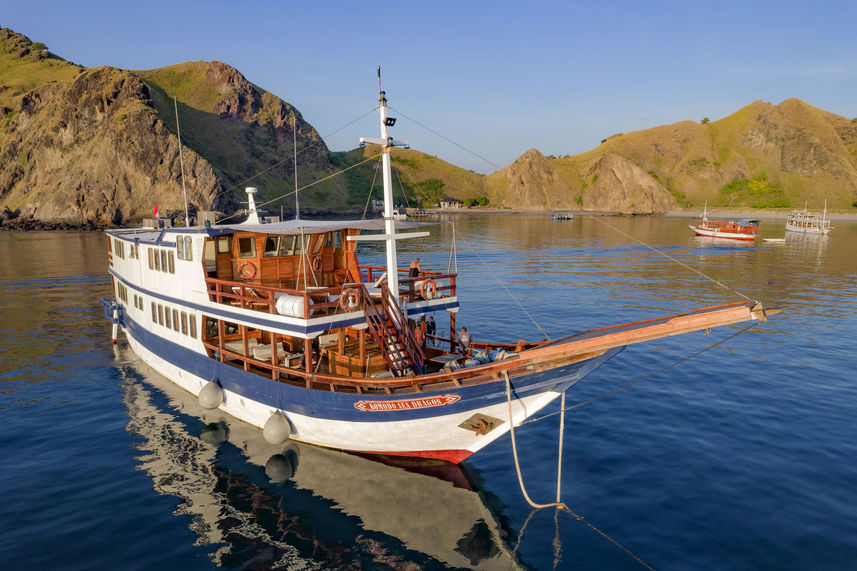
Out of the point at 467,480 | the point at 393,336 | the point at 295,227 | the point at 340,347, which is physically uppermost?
the point at 295,227

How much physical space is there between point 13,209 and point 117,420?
481 ft

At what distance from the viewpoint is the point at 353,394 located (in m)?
13.0

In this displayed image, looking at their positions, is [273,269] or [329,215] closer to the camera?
[273,269]

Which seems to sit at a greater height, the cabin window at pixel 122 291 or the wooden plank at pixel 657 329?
the wooden plank at pixel 657 329

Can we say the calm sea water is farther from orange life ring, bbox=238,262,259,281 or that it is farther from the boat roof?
the boat roof

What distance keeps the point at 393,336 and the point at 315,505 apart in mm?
5164

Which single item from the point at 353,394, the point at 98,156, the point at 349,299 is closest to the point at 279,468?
the point at 353,394

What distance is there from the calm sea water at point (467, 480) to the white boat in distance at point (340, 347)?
1396 millimetres

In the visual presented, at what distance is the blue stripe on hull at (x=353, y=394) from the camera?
11.9 meters

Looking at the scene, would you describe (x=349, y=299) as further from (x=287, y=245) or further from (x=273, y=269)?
(x=287, y=245)

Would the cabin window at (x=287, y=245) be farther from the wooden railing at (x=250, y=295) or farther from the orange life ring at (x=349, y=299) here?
the orange life ring at (x=349, y=299)

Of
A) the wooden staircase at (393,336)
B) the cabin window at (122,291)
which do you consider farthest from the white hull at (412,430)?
the cabin window at (122,291)

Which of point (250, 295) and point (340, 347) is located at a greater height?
point (250, 295)

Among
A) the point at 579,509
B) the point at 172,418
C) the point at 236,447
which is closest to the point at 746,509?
the point at 579,509
